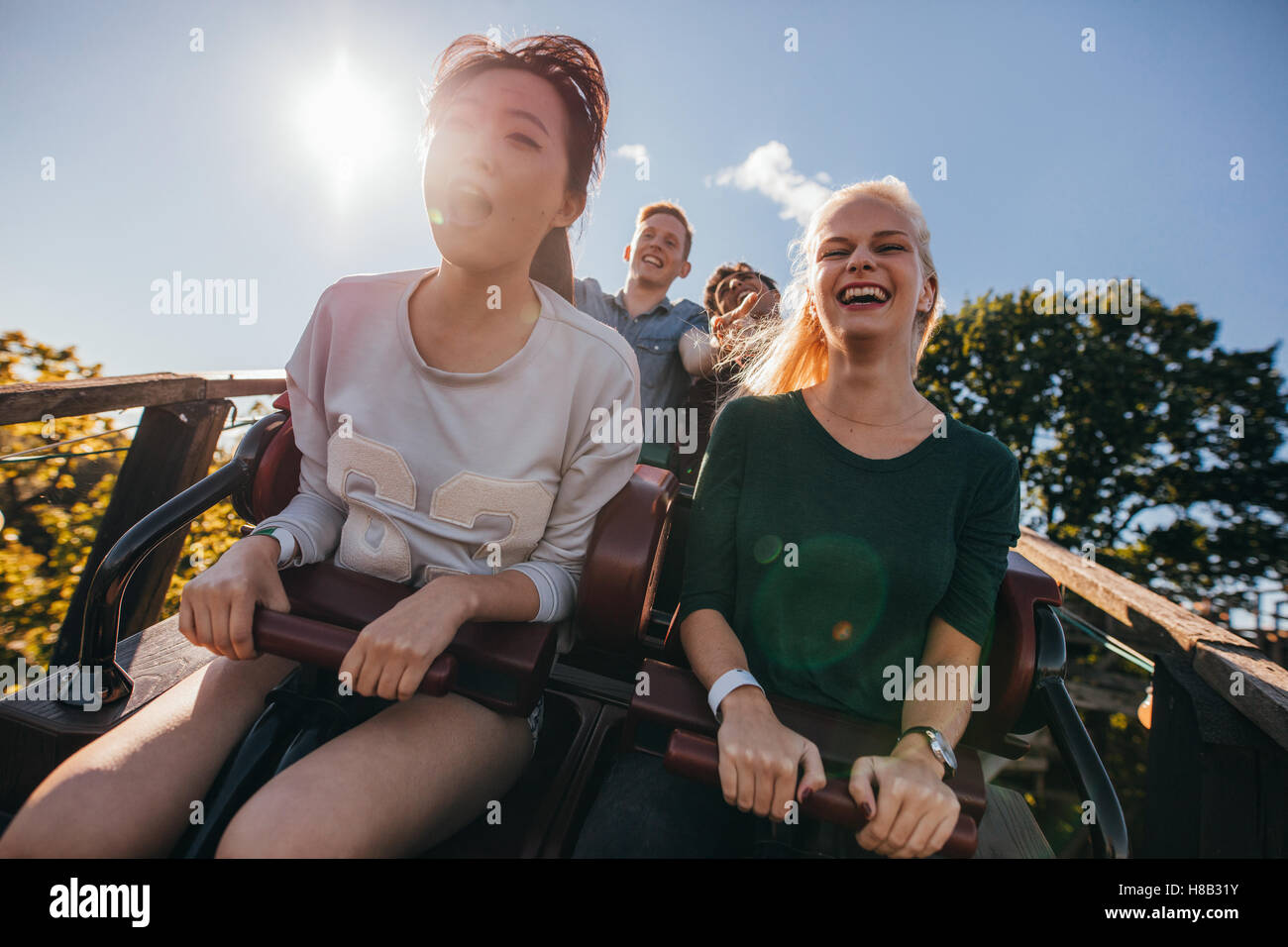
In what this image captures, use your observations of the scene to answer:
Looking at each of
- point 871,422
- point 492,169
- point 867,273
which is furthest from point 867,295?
point 492,169

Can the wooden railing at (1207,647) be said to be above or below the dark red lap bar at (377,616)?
below

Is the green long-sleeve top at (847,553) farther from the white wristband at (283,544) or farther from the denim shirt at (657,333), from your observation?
the denim shirt at (657,333)

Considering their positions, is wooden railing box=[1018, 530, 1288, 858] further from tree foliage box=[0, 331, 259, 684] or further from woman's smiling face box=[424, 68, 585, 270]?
tree foliage box=[0, 331, 259, 684]

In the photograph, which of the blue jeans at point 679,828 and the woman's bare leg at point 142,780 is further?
the blue jeans at point 679,828

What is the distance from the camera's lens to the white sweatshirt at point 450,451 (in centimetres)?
115

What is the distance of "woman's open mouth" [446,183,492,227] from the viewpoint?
1.07 m

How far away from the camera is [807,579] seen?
1.28 meters

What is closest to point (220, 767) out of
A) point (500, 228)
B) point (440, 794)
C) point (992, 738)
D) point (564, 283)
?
point (440, 794)

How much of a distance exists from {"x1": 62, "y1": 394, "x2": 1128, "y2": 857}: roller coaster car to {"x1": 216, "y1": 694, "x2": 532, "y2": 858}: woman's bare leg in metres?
0.07

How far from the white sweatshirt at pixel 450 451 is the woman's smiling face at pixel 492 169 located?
0.19 metres

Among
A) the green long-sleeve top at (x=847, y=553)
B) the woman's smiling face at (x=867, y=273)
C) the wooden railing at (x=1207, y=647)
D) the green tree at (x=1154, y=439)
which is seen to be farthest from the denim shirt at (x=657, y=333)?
the green tree at (x=1154, y=439)

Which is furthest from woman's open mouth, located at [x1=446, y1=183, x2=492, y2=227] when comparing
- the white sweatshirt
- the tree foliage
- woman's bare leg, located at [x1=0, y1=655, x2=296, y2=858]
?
the tree foliage

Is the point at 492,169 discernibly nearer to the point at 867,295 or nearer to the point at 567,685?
the point at 867,295
